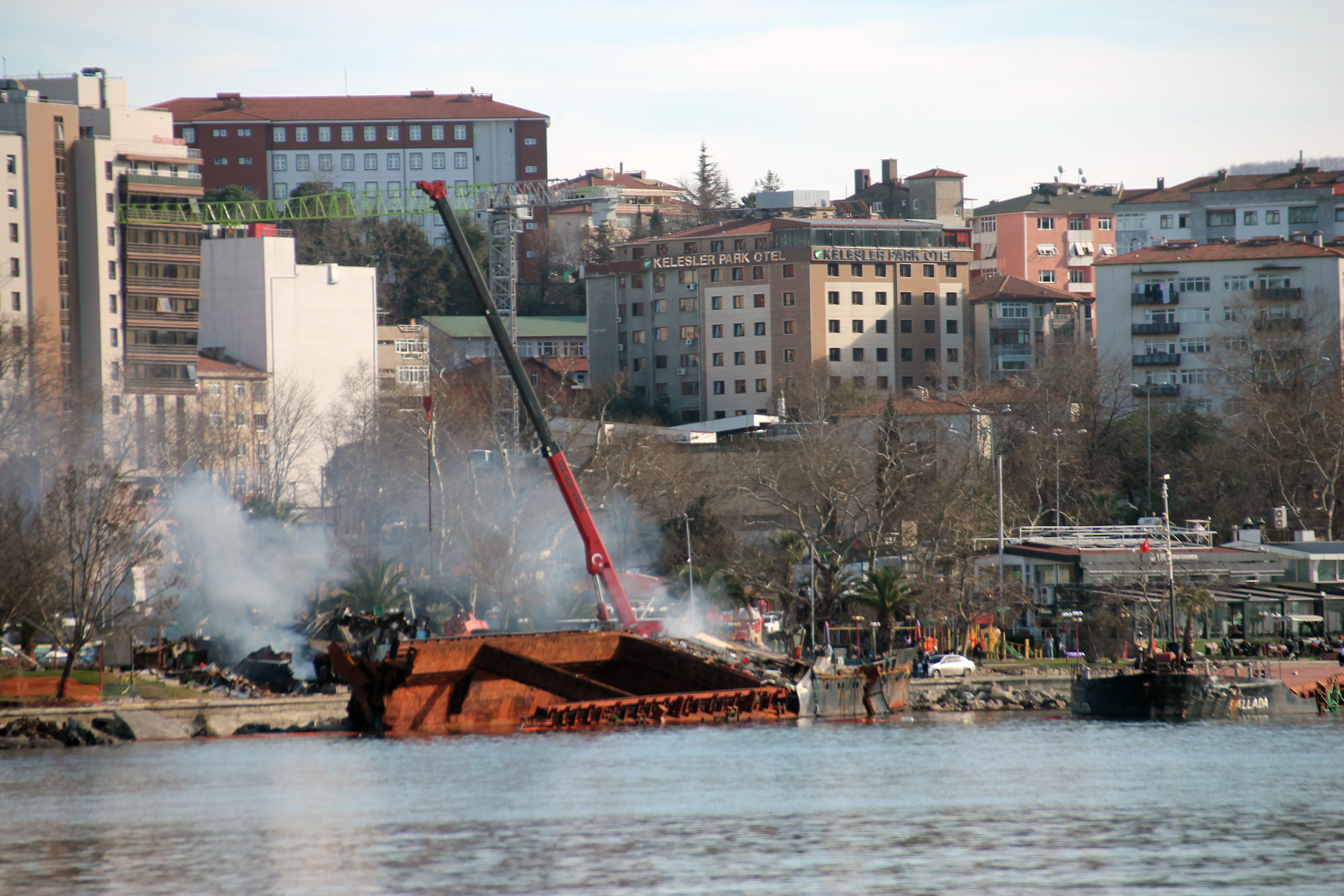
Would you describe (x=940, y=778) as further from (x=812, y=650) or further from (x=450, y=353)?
(x=450, y=353)

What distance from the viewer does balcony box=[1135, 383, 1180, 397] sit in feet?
399

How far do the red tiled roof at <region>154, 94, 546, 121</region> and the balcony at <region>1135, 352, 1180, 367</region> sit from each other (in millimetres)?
73715

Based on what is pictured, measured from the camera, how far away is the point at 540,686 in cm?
5553

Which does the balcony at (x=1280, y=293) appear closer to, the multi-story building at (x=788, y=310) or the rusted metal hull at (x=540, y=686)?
the multi-story building at (x=788, y=310)

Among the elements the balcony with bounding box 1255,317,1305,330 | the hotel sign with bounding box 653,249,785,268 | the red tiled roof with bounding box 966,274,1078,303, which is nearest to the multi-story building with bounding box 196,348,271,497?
the hotel sign with bounding box 653,249,785,268

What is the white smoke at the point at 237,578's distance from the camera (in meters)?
67.9

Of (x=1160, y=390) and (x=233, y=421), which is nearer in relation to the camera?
(x=233, y=421)

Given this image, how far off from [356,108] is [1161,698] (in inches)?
5215

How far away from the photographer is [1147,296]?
124 metres

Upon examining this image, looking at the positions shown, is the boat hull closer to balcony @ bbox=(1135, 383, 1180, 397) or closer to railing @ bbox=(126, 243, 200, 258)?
balcony @ bbox=(1135, 383, 1180, 397)

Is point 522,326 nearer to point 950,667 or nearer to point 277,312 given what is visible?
point 277,312

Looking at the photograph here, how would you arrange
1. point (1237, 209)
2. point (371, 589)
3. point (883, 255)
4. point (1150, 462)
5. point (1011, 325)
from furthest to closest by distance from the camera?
point (1237, 209) → point (1011, 325) → point (883, 255) → point (1150, 462) → point (371, 589)

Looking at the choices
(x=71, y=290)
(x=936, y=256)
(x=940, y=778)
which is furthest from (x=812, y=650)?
(x=936, y=256)

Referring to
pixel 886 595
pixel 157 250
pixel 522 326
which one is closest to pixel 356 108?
pixel 522 326
